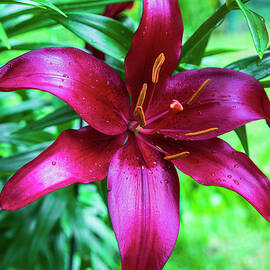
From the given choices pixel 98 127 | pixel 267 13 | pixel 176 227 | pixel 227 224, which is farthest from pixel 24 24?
pixel 267 13

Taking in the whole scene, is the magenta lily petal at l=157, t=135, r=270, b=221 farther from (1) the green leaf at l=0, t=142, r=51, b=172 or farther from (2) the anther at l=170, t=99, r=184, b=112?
(1) the green leaf at l=0, t=142, r=51, b=172

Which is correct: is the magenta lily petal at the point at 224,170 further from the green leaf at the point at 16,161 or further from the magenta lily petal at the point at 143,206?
the green leaf at the point at 16,161

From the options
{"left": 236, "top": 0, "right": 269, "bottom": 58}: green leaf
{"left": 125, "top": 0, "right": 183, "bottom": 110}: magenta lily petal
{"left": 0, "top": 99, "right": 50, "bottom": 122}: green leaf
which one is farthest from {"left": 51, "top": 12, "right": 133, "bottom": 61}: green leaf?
{"left": 0, "top": 99, "right": 50, "bottom": 122}: green leaf

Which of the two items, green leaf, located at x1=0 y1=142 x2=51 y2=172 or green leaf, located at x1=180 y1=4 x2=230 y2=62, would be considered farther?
green leaf, located at x1=0 y1=142 x2=51 y2=172

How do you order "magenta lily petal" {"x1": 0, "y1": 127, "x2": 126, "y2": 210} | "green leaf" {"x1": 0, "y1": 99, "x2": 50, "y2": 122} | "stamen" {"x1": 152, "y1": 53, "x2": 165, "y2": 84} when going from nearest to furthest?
"magenta lily petal" {"x1": 0, "y1": 127, "x2": 126, "y2": 210}, "stamen" {"x1": 152, "y1": 53, "x2": 165, "y2": 84}, "green leaf" {"x1": 0, "y1": 99, "x2": 50, "y2": 122}

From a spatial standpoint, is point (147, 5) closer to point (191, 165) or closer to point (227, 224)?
point (191, 165)

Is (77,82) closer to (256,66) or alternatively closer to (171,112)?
(171,112)
